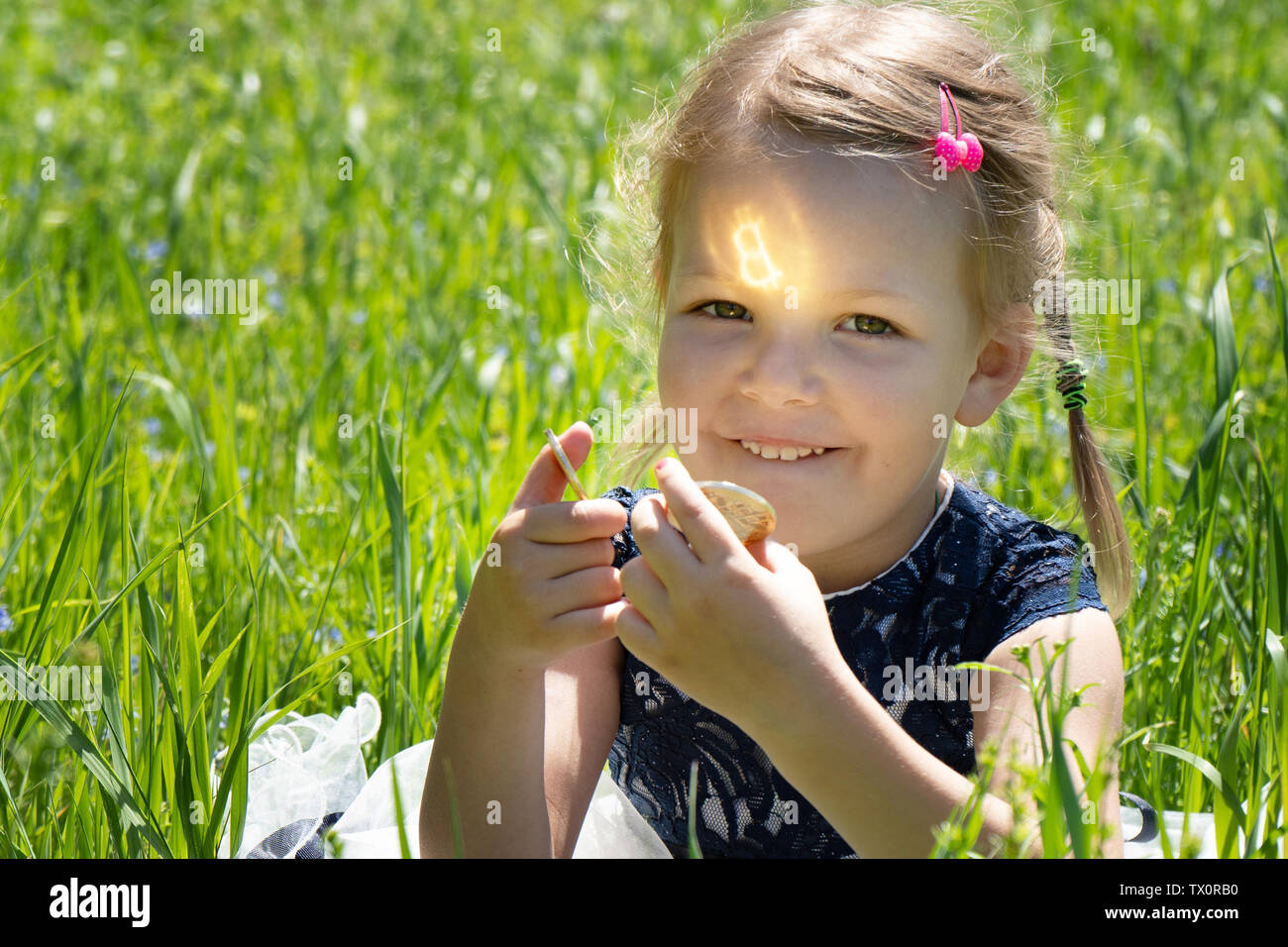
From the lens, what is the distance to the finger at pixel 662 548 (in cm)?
137

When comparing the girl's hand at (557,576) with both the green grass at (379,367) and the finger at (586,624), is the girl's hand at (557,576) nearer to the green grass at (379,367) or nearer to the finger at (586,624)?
the finger at (586,624)

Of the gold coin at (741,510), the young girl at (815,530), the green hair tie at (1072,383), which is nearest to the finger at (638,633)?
the young girl at (815,530)

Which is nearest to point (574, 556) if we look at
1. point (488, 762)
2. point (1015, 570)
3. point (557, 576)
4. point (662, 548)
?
point (557, 576)

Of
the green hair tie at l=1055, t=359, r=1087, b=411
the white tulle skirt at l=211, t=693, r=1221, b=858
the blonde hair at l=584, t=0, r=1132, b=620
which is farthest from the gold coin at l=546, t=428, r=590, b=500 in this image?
the green hair tie at l=1055, t=359, r=1087, b=411

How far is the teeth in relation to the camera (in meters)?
1.66

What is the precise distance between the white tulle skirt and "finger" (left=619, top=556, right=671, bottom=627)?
569 mm

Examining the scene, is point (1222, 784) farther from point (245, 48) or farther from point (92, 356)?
point (245, 48)

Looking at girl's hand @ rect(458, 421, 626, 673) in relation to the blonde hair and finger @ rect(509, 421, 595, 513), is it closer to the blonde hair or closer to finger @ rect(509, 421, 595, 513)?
finger @ rect(509, 421, 595, 513)

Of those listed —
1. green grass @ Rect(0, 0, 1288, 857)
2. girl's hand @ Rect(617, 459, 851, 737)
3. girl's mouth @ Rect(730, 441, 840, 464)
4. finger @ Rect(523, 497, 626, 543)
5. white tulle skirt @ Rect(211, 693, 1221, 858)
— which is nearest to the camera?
girl's hand @ Rect(617, 459, 851, 737)

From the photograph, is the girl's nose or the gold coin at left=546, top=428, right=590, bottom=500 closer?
the gold coin at left=546, top=428, right=590, bottom=500

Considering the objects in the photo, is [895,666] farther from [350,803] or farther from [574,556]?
[350,803]

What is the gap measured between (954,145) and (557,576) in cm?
72

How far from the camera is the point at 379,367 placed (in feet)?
9.90
